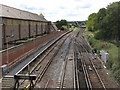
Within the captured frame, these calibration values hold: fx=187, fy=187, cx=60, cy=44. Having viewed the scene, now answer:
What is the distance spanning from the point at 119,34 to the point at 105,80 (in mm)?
4675

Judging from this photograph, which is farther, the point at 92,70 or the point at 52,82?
the point at 92,70

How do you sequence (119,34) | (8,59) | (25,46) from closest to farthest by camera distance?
(8,59) < (119,34) < (25,46)

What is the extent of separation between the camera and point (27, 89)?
34.7 ft

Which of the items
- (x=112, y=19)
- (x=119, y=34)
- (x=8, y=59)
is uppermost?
(x=112, y=19)

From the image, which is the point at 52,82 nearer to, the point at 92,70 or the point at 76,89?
the point at 76,89

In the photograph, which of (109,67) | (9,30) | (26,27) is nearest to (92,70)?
(109,67)

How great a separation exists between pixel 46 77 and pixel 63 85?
2197mm

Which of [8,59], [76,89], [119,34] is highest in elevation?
[119,34]

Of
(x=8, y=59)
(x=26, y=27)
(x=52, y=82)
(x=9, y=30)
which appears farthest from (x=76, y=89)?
(x=26, y=27)

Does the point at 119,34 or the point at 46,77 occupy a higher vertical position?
the point at 119,34

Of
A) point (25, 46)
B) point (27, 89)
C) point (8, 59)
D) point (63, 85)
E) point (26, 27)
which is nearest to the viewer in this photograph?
point (27, 89)

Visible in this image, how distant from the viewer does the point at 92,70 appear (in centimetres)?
1538

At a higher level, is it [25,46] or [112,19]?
[112,19]

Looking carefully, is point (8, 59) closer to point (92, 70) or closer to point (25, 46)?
point (25, 46)
